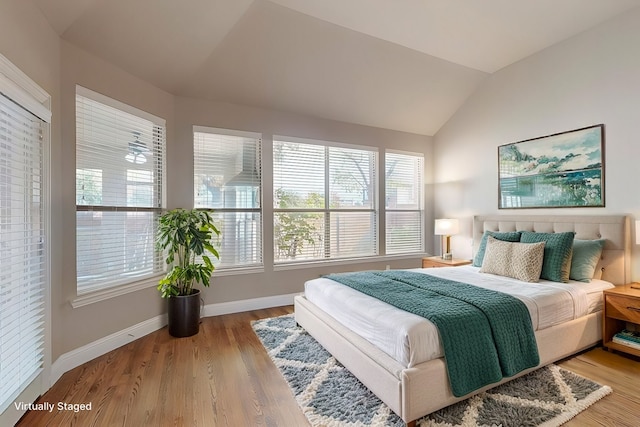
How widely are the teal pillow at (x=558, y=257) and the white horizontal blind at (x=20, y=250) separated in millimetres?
4234

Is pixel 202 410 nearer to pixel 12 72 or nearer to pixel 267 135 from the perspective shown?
pixel 12 72

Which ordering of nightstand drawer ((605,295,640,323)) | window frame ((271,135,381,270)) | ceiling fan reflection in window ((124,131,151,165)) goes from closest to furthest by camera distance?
nightstand drawer ((605,295,640,323))
ceiling fan reflection in window ((124,131,151,165))
window frame ((271,135,381,270))

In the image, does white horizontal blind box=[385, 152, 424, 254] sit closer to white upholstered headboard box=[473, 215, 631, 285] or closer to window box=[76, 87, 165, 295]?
white upholstered headboard box=[473, 215, 631, 285]

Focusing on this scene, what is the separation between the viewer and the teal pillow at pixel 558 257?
9.68ft

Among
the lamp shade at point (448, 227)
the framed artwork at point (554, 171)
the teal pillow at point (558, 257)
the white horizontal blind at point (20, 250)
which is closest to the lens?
the white horizontal blind at point (20, 250)

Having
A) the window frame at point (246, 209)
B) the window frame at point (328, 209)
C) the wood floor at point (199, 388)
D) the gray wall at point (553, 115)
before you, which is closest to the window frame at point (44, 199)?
the wood floor at point (199, 388)

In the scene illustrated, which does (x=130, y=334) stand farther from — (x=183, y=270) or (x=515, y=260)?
(x=515, y=260)

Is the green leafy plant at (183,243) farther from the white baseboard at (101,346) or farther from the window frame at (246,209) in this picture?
the window frame at (246,209)

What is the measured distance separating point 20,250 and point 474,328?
296 centimetres

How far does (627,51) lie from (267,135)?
3903 millimetres

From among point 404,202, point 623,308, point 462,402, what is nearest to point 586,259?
point 623,308

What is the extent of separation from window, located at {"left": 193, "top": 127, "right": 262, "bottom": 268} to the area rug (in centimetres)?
168

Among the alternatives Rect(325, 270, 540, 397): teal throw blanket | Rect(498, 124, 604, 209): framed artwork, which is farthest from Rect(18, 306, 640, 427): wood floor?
Rect(498, 124, 604, 209): framed artwork

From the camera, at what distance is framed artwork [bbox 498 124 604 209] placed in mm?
3232
